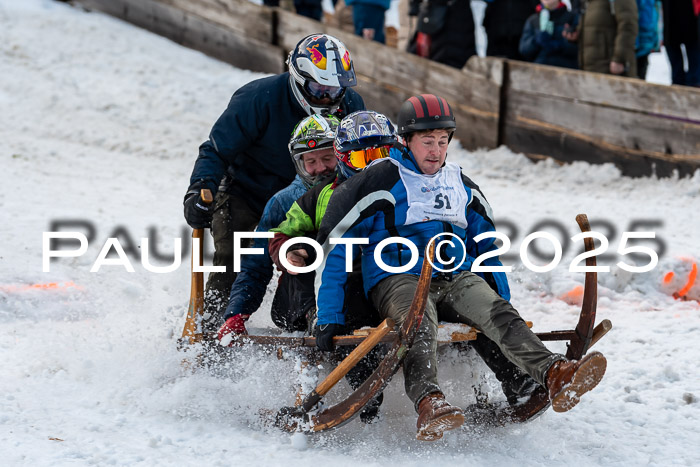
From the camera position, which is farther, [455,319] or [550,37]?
[550,37]

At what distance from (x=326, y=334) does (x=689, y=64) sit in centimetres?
640

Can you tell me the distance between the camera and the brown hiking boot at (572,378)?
3.66 m

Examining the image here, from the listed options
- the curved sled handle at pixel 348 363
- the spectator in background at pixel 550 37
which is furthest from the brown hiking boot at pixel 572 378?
the spectator in background at pixel 550 37

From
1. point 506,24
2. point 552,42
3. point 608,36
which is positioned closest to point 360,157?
point 608,36

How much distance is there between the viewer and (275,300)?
16.3ft

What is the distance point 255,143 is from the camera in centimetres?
542

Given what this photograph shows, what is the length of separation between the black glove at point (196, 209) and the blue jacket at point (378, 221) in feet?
2.96

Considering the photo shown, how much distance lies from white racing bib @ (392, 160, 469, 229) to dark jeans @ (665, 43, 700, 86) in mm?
5543

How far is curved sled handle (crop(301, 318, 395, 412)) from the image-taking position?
3.84 m

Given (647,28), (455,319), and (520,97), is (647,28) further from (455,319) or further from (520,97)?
(455,319)

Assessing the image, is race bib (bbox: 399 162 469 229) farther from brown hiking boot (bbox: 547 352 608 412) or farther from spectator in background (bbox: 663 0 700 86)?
spectator in background (bbox: 663 0 700 86)

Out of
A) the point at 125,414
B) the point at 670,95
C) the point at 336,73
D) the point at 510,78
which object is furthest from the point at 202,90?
the point at 125,414

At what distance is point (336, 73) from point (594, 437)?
241cm

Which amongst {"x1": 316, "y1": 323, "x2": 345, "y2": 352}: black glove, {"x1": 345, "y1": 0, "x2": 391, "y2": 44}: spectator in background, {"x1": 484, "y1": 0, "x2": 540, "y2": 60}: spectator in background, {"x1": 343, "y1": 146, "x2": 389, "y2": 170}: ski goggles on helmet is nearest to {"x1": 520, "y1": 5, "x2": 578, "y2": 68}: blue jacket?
{"x1": 484, "y1": 0, "x2": 540, "y2": 60}: spectator in background
